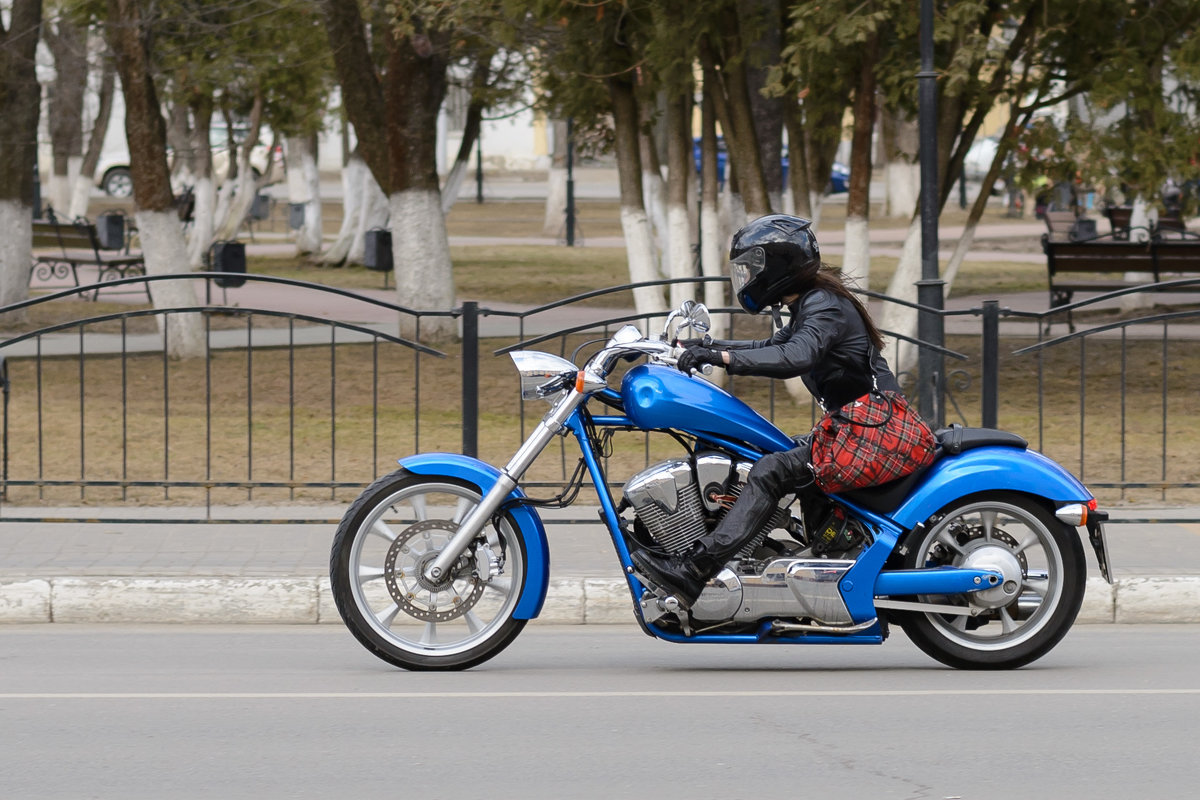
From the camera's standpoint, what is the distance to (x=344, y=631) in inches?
296

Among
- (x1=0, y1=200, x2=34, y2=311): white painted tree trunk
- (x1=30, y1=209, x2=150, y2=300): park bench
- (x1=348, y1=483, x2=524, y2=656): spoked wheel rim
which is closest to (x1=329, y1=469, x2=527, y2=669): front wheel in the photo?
(x1=348, y1=483, x2=524, y2=656): spoked wheel rim

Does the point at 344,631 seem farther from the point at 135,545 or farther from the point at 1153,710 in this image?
the point at 1153,710

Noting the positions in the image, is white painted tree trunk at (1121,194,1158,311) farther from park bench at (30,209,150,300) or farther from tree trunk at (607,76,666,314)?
park bench at (30,209,150,300)

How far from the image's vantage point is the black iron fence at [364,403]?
960 centimetres

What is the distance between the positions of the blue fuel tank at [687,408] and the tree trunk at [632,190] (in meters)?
Result: 8.79

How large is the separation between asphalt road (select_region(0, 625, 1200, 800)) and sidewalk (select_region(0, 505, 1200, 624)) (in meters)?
0.39

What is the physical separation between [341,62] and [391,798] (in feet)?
43.1

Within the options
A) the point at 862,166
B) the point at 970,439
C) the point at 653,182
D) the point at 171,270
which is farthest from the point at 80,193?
the point at 970,439

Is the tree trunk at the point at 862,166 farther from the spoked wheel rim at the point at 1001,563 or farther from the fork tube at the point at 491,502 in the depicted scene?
the fork tube at the point at 491,502

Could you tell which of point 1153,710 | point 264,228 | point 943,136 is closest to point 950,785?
point 1153,710

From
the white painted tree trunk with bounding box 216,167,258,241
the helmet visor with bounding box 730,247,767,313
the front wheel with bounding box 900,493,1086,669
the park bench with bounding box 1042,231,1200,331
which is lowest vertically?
the front wheel with bounding box 900,493,1086,669

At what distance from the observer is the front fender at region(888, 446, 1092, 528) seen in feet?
20.3

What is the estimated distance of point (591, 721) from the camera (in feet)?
18.8

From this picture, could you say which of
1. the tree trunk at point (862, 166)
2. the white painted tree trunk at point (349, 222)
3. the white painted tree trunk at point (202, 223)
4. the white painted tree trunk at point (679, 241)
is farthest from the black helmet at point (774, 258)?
the white painted tree trunk at point (349, 222)
